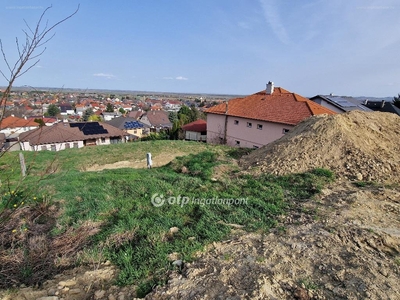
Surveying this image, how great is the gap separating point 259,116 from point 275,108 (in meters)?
1.29

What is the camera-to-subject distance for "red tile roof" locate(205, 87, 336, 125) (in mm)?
14770

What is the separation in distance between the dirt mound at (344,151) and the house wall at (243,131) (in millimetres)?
6652

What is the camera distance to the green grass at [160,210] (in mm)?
3121

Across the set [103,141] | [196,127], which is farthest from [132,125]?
[196,127]

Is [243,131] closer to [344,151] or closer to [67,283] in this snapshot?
[344,151]

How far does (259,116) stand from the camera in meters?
16.3

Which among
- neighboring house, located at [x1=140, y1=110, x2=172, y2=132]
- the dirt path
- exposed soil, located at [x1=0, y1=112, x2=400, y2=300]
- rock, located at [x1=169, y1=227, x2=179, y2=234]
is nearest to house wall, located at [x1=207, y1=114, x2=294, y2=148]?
exposed soil, located at [x1=0, y1=112, x2=400, y2=300]

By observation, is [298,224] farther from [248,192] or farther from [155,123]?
[155,123]

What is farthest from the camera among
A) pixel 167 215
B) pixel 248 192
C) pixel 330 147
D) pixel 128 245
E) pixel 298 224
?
pixel 330 147

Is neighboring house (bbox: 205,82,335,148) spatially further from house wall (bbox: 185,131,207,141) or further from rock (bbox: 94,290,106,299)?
rock (bbox: 94,290,106,299)

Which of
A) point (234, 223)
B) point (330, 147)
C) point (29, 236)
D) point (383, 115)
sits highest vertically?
point (383, 115)

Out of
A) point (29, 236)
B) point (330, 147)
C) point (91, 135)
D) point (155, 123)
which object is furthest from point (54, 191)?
point (155, 123)

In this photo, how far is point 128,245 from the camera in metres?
3.38

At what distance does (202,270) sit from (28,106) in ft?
8.19
